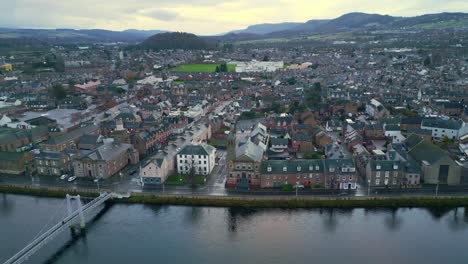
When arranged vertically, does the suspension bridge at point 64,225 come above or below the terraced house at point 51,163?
below

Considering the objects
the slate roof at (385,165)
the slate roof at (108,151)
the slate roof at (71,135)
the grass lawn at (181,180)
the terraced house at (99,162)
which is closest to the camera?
the slate roof at (385,165)

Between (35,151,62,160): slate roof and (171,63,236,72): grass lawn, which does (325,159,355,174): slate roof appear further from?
(171,63,236,72): grass lawn

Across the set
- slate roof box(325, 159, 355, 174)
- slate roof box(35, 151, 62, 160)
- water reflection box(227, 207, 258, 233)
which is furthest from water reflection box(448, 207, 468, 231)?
slate roof box(35, 151, 62, 160)

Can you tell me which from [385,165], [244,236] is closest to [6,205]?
[244,236]

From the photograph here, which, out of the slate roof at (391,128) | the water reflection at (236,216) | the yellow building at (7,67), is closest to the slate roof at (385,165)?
the water reflection at (236,216)

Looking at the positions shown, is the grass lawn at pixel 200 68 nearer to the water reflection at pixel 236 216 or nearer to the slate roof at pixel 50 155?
the slate roof at pixel 50 155

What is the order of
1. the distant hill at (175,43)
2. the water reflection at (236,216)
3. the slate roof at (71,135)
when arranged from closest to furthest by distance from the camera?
the water reflection at (236,216), the slate roof at (71,135), the distant hill at (175,43)

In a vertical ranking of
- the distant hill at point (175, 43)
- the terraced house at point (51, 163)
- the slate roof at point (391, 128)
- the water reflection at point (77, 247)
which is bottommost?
the water reflection at point (77, 247)

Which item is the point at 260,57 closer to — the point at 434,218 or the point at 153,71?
the point at 153,71

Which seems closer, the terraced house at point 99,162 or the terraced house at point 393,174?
the terraced house at point 393,174
